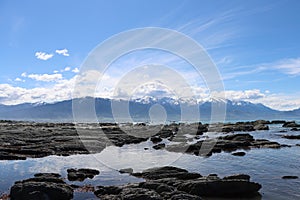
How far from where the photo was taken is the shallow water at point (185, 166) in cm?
2678

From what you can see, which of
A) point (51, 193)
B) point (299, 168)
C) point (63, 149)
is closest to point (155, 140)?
point (63, 149)

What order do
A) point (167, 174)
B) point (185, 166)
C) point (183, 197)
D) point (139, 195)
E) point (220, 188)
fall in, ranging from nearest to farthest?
point (183, 197) → point (139, 195) → point (220, 188) → point (167, 174) → point (185, 166)

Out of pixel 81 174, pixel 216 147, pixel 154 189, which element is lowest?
pixel 81 174

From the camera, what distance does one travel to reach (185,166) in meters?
37.4

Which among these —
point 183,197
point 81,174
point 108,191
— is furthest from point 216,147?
point 183,197

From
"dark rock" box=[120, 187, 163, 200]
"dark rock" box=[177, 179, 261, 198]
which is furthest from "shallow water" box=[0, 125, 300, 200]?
"dark rock" box=[120, 187, 163, 200]

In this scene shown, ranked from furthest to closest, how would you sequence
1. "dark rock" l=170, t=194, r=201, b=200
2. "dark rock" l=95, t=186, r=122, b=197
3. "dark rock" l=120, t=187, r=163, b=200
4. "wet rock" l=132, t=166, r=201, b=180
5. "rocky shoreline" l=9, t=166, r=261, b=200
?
"wet rock" l=132, t=166, r=201, b=180
"dark rock" l=95, t=186, r=122, b=197
"rocky shoreline" l=9, t=166, r=261, b=200
"dark rock" l=120, t=187, r=163, b=200
"dark rock" l=170, t=194, r=201, b=200

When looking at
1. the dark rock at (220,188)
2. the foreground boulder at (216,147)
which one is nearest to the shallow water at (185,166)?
the dark rock at (220,188)

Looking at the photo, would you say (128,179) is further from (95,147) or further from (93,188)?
(95,147)

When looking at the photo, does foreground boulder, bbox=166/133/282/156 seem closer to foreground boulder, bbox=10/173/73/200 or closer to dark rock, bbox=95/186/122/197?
dark rock, bbox=95/186/122/197

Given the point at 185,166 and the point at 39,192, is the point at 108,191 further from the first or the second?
the point at 185,166

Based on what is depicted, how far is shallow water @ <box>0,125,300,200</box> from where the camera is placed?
26.8 meters

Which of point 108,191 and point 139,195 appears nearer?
point 139,195

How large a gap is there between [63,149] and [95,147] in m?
6.73
